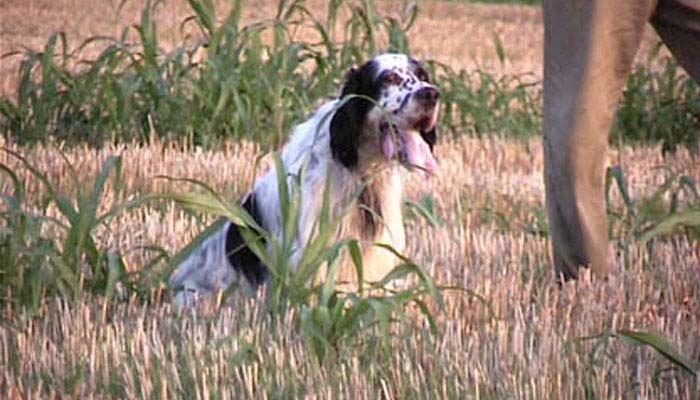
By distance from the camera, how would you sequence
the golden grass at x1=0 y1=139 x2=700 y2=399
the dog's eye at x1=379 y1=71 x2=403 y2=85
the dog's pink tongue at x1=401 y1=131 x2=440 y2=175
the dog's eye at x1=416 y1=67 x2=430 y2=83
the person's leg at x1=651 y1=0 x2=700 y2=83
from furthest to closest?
the dog's eye at x1=416 y1=67 x2=430 y2=83 → the dog's eye at x1=379 y1=71 x2=403 y2=85 → the dog's pink tongue at x1=401 y1=131 x2=440 y2=175 → the person's leg at x1=651 y1=0 x2=700 y2=83 → the golden grass at x1=0 y1=139 x2=700 y2=399

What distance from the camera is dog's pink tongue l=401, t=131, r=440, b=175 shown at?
5586mm

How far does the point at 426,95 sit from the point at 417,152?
20 cm

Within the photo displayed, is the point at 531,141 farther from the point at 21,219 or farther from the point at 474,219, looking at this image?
the point at 21,219

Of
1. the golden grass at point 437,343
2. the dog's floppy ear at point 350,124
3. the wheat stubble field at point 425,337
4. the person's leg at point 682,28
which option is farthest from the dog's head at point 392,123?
the person's leg at point 682,28

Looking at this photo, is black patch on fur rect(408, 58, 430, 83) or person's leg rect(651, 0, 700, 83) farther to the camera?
black patch on fur rect(408, 58, 430, 83)

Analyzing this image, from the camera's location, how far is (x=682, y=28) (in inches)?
206

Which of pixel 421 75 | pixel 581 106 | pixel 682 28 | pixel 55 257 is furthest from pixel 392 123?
pixel 55 257

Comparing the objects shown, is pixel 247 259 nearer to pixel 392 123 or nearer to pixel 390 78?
pixel 392 123

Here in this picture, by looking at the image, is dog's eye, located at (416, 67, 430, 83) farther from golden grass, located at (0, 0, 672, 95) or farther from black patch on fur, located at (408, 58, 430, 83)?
golden grass, located at (0, 0, 672, 95)

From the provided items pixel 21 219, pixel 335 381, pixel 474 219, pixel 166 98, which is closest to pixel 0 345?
pixel 21 219

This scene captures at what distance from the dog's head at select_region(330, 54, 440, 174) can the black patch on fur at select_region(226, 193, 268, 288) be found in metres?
0.40

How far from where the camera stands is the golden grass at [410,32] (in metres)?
15.5

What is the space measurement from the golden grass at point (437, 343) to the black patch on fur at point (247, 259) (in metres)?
0.46

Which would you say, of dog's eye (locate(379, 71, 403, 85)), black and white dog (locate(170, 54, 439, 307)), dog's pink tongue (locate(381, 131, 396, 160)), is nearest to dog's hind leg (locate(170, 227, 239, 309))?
black and white dog (locate(170, 54, 439, 307))
